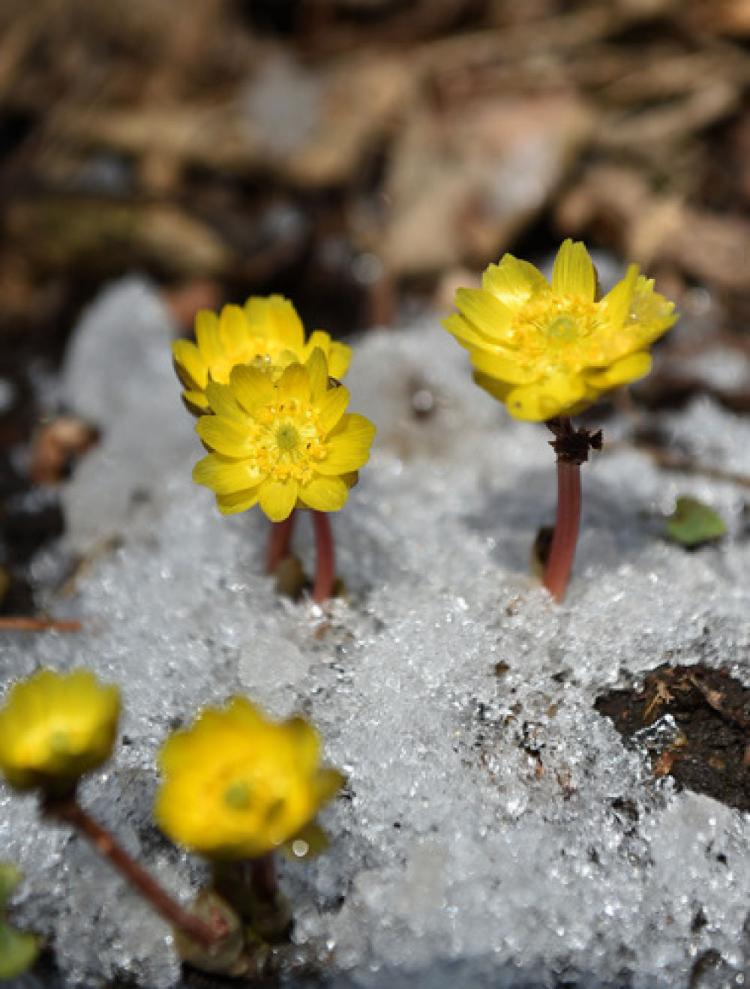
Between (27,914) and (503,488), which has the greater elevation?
(27,914)

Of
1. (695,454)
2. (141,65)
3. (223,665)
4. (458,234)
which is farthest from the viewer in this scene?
(141,65)

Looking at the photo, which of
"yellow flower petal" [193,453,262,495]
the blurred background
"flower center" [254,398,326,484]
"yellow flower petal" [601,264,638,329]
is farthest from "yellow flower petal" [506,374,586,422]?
the blurred background

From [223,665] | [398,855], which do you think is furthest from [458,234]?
[398,855]

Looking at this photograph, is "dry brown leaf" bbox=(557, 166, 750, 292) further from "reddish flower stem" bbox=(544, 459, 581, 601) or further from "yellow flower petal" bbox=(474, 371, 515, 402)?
"yellow flower petal" bbox=(474, 371, 515, 402)

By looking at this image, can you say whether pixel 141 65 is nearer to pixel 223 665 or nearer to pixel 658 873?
pixel 223 665

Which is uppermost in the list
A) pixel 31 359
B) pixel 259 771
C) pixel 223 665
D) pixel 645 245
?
pixel 259 771
